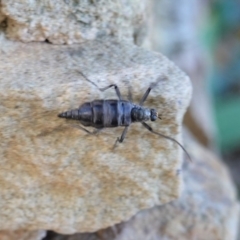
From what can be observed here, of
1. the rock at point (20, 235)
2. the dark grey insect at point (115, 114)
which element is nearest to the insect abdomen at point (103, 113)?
the dark grey insect at point (115, 114)

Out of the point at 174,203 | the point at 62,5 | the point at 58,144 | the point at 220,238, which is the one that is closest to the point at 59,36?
the point at 62,5

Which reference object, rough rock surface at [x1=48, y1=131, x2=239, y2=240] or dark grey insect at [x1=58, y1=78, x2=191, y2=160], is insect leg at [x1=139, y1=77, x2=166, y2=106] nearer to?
dark grey insect at [x1=58, y1=78, x2=191, y2=160]

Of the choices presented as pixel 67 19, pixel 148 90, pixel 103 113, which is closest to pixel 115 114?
pixel 103 113

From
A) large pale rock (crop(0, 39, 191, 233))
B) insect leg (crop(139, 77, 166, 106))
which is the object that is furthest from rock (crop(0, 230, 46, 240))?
insect leg (crop(139, 77, 166, 106))

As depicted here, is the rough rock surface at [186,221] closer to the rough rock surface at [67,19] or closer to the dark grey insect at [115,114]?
the dark grey insect at [115,114]

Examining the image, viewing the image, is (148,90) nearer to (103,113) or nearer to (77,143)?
(103,113)

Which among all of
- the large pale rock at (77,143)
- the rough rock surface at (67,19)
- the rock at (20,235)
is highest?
the rough rock surface at (67,19)
